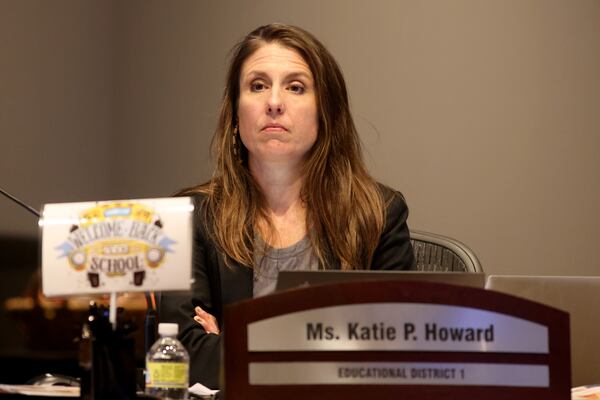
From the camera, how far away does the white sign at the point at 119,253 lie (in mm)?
1131

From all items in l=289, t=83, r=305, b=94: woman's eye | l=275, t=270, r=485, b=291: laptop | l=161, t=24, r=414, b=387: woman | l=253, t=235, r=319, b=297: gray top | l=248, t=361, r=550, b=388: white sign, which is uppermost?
l=289, t=83, r=305, b=94: woman's eye

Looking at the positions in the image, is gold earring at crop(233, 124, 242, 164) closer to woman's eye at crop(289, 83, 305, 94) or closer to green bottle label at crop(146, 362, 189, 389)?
woman's eye at crop(289, 83, 305, 94)

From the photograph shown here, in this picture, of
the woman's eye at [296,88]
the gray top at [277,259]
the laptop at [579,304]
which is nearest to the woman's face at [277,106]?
the woman's eye at [296,88]

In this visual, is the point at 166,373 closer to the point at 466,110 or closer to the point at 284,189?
the point at 284,189

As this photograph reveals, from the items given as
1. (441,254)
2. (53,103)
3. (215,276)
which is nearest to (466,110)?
(441,254)

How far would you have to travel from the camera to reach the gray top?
2184 millimetres

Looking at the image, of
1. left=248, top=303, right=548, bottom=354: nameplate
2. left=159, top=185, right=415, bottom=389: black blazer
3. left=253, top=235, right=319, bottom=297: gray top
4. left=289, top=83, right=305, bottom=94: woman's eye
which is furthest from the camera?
left=289, top=83, right=305, bottom=94: woman's eye

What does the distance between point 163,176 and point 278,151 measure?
1.34 m

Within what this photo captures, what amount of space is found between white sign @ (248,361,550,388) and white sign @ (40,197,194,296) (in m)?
0.25

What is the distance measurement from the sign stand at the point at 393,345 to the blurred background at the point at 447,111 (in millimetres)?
2109

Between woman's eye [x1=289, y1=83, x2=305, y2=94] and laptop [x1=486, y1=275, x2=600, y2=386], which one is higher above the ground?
woman's eye [x1=289, y1=83, x2=305, y2=94]

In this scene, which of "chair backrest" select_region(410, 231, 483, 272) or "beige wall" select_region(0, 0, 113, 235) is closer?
"chair backrest" select_region(410, 231, 483, 272)

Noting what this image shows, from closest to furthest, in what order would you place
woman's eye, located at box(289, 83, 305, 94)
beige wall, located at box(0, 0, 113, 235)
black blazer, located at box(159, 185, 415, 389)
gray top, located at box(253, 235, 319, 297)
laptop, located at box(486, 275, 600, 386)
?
laptop, located at box(486, 275, 600, 386) < black blazer, located at box(159, 185, 415, 389) < gray top, located at box(253, 235, 319, 297) < woman's eye, located at box(289, 83, 305, 94) < beige wall, located at box(0, 0, 113, 235)

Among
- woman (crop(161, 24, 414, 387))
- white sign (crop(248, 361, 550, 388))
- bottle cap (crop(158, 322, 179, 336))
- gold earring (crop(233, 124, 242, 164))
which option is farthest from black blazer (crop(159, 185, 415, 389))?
white sign (crop(248, 361, 550, 388))
